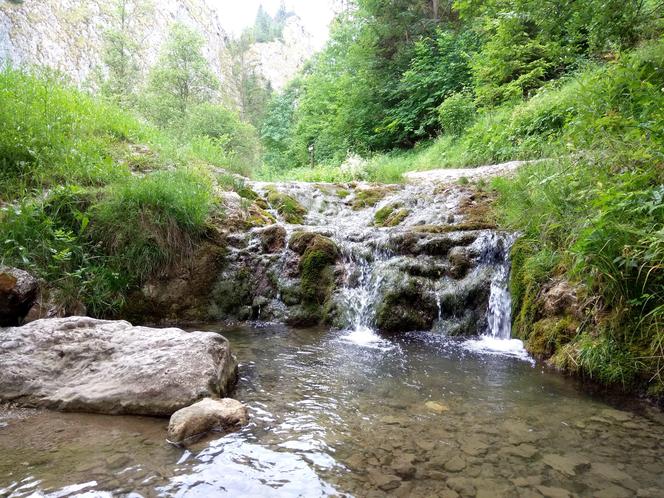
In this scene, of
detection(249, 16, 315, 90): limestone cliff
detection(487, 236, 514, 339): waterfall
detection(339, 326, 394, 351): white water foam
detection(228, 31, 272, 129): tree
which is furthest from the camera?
detection(249, 16, 315, 90): limestone cliff

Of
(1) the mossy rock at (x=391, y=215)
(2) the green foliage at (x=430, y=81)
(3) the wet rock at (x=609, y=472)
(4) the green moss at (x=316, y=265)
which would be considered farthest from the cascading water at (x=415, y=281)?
(2) the green foliage at (x=430, y=81)

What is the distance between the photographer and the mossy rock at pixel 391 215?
750 centimetres

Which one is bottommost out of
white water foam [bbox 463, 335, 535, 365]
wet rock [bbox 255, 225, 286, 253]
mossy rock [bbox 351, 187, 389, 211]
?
white water foam [bbox 463, 335, 535, 365]

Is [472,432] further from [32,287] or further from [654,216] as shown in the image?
[32,287]

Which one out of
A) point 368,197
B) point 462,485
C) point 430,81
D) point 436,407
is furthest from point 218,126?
point 462,485

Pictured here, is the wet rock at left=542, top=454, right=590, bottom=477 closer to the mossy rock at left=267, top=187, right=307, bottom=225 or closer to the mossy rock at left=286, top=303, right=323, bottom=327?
the mossy rock at left=286, top=303, right=323, bottom=327

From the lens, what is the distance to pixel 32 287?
13.0ft

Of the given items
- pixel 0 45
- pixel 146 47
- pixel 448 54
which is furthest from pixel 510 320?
pixel 146 47

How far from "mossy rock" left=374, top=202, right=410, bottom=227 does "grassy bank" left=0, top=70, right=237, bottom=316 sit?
3.19 m

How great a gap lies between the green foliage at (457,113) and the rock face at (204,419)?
11.2 metres

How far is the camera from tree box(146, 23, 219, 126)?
802 inches

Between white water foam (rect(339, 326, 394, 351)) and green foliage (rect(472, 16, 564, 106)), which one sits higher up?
green foliage (rect(472, 16, 564, 106))

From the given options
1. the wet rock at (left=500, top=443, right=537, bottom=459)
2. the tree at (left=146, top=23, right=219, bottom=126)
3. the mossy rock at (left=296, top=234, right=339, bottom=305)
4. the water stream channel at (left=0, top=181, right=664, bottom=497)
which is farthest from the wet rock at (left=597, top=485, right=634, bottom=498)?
the tree at (left=146, top=23, right=219, bottom=126)

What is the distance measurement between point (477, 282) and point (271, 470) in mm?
3836
